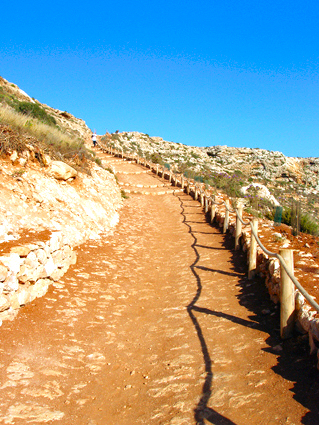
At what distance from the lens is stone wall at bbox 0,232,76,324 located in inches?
169

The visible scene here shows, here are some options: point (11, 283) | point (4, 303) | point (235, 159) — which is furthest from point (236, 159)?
point (4, 303)

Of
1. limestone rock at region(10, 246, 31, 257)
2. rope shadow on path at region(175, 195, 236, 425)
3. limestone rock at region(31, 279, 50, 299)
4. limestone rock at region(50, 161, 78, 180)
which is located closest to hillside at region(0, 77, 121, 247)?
limestone rock at region(50, 161, 78, 180)

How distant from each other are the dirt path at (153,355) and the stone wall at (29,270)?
0.59 ft

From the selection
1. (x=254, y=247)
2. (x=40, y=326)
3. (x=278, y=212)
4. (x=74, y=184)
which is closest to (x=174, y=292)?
(x=254, y=247)

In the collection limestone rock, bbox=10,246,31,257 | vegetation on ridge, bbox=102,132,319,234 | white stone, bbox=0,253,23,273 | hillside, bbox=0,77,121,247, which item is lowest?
white stone, bbox=0,253,23,273

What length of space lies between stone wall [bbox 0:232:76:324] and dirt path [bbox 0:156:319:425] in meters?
0.18

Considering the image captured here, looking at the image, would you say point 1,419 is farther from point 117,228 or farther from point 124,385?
point 117,228

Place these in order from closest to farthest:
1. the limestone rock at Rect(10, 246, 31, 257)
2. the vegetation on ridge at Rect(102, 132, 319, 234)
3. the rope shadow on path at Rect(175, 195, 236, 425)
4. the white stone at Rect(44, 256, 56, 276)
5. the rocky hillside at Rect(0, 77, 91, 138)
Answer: the rope shadow on path at Rect(175, 195, 236, 425)
the limestone rock at Rect(10, 246, 31, 257)
the white stone at Rect(44, 256, 56, 276)
the rocky hillside at Rect(0, 77, 91, 138)
the vegetation on ridge at Rect(102, 132, 319, 234)

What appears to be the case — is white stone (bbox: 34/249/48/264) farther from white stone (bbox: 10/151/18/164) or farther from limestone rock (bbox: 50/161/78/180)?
limestone rock (bbox: 50/161/78/180)

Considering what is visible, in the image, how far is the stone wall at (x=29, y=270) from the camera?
14.1ft

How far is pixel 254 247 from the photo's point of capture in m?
6.16

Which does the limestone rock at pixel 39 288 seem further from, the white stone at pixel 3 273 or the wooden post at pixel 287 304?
the wooden post at pixel 287 304

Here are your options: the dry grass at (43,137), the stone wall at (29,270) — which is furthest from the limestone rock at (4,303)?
the dry grass at (43,137)

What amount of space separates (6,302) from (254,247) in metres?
4.39
